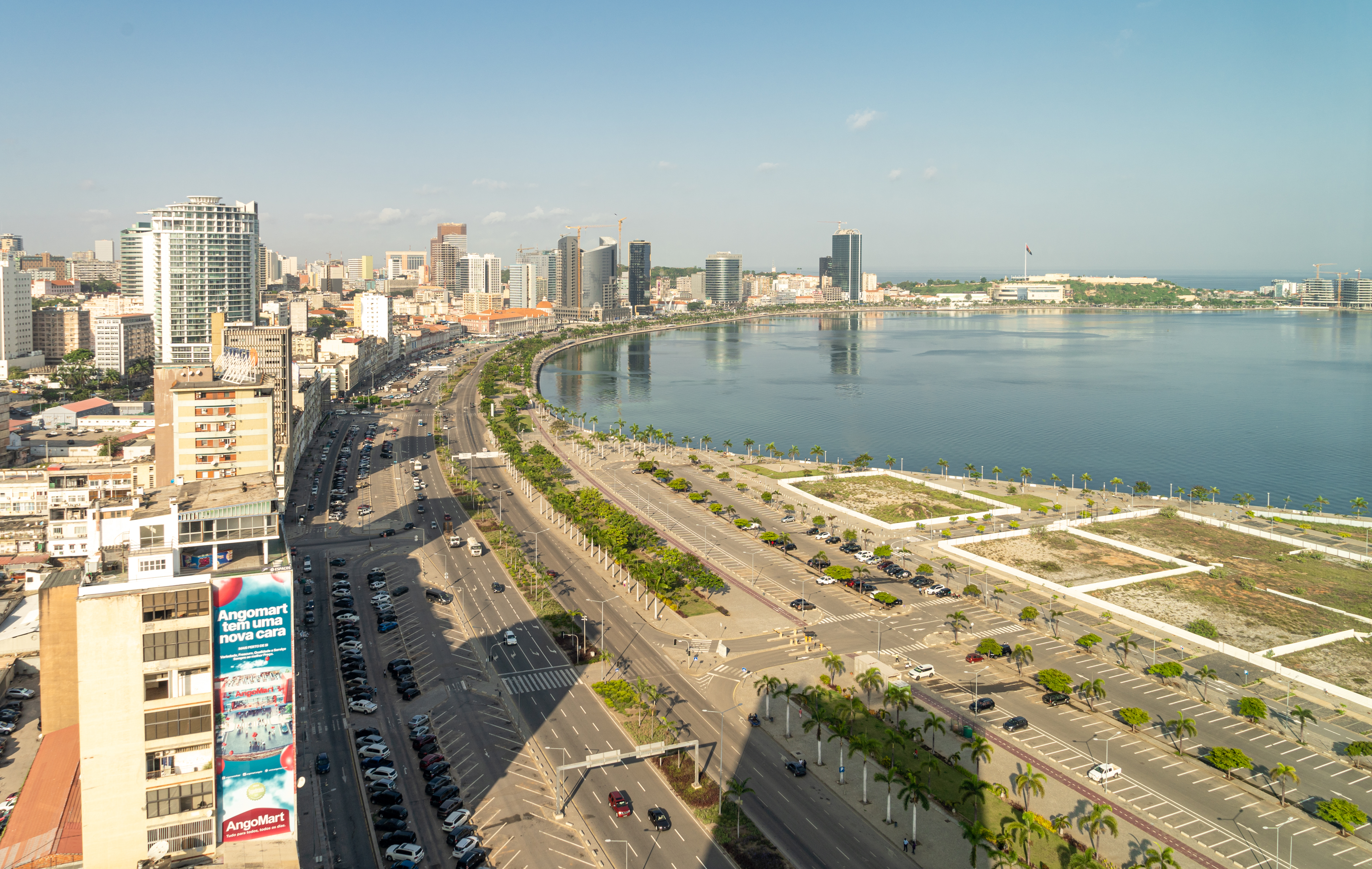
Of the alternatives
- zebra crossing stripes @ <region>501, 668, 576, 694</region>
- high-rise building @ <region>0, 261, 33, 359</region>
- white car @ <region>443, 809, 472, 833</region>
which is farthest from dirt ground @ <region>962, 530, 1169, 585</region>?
high-rise building @ <region>0, 261, 33, 359</region>

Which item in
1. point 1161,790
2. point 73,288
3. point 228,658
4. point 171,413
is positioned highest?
point 73,288

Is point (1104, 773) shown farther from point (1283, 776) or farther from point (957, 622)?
point (957, 622)

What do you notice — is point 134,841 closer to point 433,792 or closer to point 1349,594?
point 433,792

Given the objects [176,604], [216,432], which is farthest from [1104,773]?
[216,432]

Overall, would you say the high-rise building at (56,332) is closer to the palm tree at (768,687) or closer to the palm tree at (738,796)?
the palm tree at (768,687)

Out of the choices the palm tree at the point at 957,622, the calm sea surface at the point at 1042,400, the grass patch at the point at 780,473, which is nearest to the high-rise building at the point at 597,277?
the calm sea surface at the point at 1042,400

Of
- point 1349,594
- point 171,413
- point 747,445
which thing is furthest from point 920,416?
point 171,413
